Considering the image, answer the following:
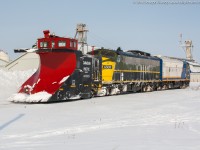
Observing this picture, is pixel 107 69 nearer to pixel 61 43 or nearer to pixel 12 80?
pixel 61 43

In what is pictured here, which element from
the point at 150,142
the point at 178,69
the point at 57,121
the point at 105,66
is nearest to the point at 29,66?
the point at 178,69

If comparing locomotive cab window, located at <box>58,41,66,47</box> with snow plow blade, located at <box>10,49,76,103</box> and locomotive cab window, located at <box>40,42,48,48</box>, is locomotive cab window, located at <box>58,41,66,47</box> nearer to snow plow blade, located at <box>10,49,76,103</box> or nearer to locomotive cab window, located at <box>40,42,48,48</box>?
snow plow blade, located at <box>10,49,76,103</box>

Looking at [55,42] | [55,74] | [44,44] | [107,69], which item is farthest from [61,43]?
[107,69]

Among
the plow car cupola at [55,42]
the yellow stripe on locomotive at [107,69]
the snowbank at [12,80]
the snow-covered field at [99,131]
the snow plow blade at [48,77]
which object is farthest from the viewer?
the snowbank at [12,80]

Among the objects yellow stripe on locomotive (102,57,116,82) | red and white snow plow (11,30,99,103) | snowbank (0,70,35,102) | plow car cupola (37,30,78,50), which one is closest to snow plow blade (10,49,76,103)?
red and white snow plow (11,30,99,103)

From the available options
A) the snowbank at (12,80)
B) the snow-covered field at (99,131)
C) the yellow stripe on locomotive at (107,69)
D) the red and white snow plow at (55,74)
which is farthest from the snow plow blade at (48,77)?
the snowbank at (12,80)

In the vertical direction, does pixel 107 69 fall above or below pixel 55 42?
below

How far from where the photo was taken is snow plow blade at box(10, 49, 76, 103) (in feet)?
51.6

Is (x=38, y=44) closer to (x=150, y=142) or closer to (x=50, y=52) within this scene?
Answer: (x=50, y=52)

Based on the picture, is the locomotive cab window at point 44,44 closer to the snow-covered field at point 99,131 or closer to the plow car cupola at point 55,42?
the plow car cupola at point 55,42

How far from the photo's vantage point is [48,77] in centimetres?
1634

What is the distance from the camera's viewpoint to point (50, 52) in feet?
55.2

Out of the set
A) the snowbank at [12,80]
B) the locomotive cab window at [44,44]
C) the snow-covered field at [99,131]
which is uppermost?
the locomotive cab window at [44,44]

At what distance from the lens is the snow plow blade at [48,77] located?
1573cm
